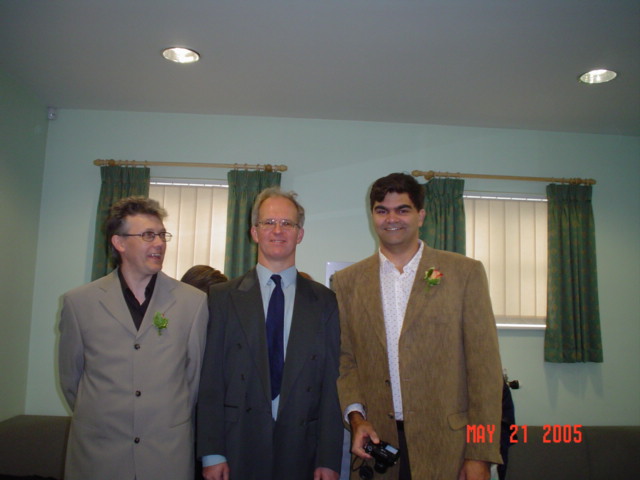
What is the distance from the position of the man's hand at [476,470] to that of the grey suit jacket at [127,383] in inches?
42.6

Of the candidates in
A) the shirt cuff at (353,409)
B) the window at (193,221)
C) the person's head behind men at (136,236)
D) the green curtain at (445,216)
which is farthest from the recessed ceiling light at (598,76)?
the person's head behind men at (136,236)

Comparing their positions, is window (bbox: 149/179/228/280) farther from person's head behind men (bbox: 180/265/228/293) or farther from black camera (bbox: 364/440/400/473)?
black camera (bbox: 364/440/400/473)

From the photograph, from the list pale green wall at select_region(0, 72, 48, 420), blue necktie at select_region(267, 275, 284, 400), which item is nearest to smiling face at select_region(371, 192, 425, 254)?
blue necktie at select_region(267, 275, 284, 400)

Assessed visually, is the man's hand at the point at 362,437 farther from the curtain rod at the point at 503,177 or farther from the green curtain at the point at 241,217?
the curtain rod at the point at 503,177

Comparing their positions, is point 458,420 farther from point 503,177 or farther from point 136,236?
point 503,177

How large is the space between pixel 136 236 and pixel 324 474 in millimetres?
1240

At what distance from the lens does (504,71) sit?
296cm

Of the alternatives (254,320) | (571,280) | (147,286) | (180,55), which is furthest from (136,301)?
(571,280)

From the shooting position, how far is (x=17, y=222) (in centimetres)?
338

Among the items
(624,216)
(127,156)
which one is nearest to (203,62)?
(127,156)

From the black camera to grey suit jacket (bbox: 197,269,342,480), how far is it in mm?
146

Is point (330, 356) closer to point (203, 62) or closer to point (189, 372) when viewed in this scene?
point (189, 372)

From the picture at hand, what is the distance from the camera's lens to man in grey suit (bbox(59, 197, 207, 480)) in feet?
5.14

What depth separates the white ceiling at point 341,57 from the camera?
2365mm
